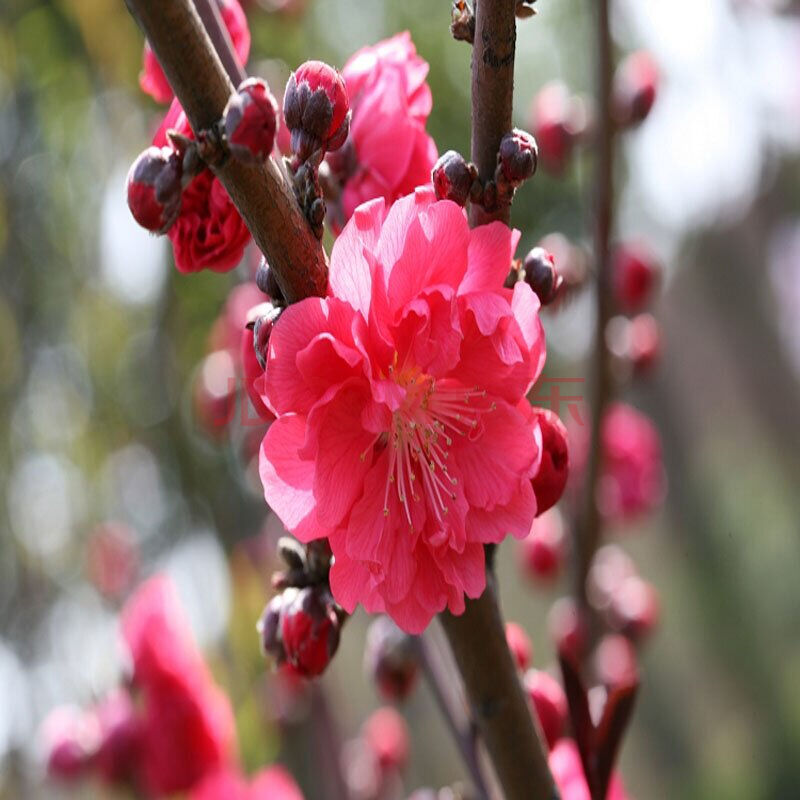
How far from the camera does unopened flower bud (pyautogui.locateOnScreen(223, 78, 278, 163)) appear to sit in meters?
0.42

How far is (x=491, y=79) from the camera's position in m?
0.47

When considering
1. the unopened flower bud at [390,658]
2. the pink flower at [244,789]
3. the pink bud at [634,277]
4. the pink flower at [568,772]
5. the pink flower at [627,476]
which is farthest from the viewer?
the pink flower at [627,476]

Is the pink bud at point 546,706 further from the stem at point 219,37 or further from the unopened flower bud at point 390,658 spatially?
the stem at point 219,37

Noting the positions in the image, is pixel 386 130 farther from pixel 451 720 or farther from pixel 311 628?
pixel 451 720

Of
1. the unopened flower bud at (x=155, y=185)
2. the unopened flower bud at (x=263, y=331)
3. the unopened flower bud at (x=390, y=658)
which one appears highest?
the unopened flower bud at (x=155, y=185)

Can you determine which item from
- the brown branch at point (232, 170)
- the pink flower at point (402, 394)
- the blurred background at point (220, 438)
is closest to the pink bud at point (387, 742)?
the blurred background at point (220, 438)

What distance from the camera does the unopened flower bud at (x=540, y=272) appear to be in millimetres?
533

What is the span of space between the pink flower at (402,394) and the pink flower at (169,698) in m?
0.65

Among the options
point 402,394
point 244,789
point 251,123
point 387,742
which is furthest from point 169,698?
point 251,123

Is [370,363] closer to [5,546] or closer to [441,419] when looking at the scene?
[441,419]

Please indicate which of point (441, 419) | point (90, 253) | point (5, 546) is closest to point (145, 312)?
point (90, 253)

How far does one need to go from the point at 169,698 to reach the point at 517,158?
2.78 feet

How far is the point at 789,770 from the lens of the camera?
4055 millimetres

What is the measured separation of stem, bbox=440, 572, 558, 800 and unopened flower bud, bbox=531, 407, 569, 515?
6 centimetres
